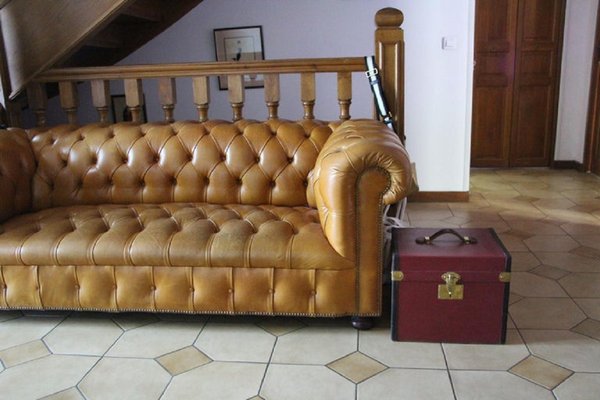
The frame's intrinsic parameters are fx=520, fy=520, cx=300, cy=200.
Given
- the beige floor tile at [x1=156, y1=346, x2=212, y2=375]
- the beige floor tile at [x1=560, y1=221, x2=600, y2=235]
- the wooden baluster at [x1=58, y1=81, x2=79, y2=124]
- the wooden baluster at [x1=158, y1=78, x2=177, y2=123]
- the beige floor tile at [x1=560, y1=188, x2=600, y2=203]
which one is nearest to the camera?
the beige floor tile at [x1=156, y1=346, x2=212, y2=375]

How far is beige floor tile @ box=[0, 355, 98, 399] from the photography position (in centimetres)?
165

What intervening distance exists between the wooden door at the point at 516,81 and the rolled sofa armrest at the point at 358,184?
3438 millimetres

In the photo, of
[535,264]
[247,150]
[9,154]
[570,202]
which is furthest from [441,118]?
[9,154]

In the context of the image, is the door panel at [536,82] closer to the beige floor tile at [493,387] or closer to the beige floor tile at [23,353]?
the beige floor tile at [493,387]

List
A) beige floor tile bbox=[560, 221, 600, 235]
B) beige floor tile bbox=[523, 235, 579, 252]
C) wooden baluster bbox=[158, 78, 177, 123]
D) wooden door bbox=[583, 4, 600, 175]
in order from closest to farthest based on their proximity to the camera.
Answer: wooden baluster bbox=[158, 78, 177, 123] → beige floor tile bbox=[523, 235, 579, 252] → beige floor tile bbox=[560, 221, 600, 235] → wooden door bbox=[583, 4, 600, 175]

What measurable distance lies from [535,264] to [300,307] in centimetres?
139

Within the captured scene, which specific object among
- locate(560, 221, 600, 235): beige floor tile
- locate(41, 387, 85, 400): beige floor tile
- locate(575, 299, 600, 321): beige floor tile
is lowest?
locate(560, 221, 600, 235): beige floor tile

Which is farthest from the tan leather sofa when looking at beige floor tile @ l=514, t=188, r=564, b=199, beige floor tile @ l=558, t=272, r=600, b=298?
beige floor tile @ l=514, t=188, r=564, b=199

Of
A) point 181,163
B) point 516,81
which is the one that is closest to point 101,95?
point 181,163

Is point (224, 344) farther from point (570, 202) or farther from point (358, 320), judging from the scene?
point (570, 202)

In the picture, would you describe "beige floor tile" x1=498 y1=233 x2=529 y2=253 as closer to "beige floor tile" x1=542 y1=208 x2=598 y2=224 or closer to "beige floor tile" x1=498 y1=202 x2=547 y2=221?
"beige floor tile" x1=498 y1=202 x2=547 y2=221

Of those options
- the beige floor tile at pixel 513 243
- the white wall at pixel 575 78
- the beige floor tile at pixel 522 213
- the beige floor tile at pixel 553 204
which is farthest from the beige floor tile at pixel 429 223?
the white wall at pixel 575 78

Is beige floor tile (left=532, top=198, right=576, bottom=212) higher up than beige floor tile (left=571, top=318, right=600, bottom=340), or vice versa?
beige floor tile (left=571, top=318, right=600, bottom=340)

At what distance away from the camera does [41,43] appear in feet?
9.58
